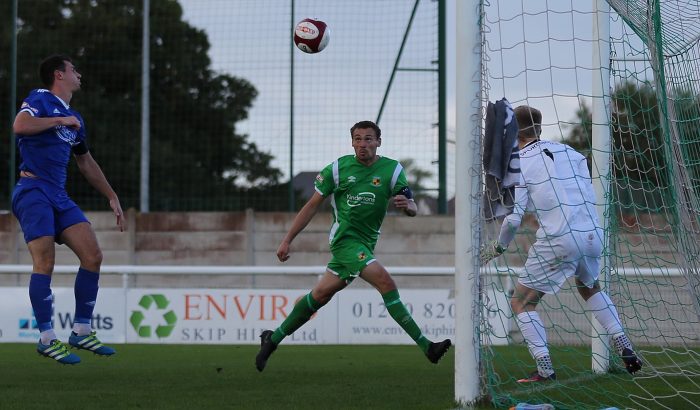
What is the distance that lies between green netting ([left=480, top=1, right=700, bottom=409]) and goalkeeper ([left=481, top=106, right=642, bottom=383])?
0.54 feet

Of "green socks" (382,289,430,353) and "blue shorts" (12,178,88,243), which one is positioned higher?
"blue shorts" (12,178,88,243)

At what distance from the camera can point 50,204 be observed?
24.3 ft

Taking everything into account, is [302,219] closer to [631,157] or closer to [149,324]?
[631,157]

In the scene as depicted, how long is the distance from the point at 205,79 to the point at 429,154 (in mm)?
4705

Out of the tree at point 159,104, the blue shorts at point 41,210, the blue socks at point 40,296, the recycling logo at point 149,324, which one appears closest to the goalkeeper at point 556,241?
the blue shorts at point 41,210

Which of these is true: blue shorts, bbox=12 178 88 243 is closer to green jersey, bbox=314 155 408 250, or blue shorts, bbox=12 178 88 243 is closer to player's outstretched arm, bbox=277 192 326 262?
player's outstretched arm, bbox=277 192 326 262

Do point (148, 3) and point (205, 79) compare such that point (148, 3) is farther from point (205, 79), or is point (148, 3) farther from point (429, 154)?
point (429, 154)

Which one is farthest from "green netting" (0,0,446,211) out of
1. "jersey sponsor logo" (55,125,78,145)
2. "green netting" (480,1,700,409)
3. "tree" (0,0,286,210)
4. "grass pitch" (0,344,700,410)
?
"jersey sponsor logo" (55,125,78,145)

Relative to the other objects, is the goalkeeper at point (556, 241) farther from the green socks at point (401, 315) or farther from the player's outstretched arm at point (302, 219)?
the player's outstretched arm at point (302, 219)

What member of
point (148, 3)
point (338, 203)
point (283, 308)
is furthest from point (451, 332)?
point (148, 3)

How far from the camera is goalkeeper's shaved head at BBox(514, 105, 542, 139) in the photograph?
683cm

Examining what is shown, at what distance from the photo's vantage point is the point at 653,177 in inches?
290

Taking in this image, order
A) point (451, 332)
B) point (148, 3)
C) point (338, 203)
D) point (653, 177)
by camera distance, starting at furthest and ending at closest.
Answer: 1. point (148, 3)
2. point (451, 332)
3. point (338, 203)
4. point (653, 177)

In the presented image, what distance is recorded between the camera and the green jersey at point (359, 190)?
25.6ft
